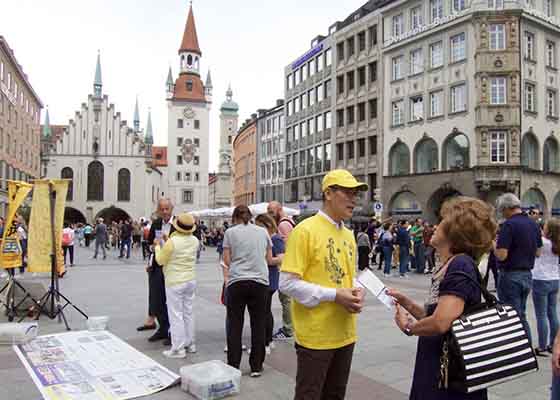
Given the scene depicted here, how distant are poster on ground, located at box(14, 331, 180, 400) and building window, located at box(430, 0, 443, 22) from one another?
31.8m

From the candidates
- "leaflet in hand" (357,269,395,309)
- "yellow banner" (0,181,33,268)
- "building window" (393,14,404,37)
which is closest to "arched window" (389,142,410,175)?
"building window" (393,14,404,37)

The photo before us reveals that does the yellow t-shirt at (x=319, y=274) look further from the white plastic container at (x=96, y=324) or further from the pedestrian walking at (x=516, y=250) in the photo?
the white plastic container at (x=96, y=324)

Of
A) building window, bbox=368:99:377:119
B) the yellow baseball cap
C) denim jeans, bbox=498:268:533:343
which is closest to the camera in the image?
the yellow baseball cap

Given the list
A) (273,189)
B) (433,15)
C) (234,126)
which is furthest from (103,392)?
(234,126)

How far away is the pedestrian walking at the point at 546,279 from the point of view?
20.2 feet

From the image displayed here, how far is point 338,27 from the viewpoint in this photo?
1686 inches

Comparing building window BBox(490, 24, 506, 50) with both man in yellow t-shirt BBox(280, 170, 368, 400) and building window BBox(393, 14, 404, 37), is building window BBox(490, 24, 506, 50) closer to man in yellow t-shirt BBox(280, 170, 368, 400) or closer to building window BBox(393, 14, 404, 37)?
building window BBox(393, 14, 404, 37)

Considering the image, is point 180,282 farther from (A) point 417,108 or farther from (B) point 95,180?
(B) point 95,180

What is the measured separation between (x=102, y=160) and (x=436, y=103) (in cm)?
5214

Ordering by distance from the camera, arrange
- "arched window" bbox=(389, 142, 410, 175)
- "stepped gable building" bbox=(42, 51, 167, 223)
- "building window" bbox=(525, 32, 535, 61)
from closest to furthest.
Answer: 1. "building window" bbox=(525, 32, 535, 61)
2. "arched window" bbox=(389, 142, 410, 175)
3. "stepped gable building" bbox=(42, 51, 167, 223)

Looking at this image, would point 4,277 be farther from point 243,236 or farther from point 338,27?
point 338,27

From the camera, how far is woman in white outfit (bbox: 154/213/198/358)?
6.11 m

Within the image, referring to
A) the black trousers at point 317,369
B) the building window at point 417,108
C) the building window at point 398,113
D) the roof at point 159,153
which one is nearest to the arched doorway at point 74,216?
the roof at point 159,153

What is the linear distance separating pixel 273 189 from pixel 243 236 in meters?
52.0
